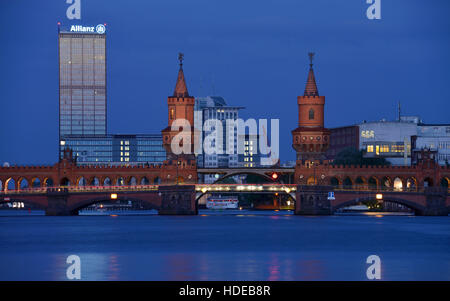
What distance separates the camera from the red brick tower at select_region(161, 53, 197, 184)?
178000mm

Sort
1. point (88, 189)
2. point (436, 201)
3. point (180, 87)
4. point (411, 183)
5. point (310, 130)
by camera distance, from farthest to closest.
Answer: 1. point (411, 183)
2. point (180, 87)
3. point (310, 130)
4. point (88, 189)
5. point (436, 201)

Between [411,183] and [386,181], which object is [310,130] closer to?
[386,181]

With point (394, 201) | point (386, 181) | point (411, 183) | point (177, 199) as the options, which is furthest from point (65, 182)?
point (411, 183)

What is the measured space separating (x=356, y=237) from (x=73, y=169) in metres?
80.3

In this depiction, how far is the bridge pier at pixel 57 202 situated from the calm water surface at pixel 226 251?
90.8ft

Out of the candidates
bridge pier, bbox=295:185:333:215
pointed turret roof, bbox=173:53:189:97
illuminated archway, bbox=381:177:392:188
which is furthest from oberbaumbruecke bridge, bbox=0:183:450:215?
Result: pointed turret roof, bbox=173:53:189:97

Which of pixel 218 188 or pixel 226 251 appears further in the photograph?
pixel 218 188

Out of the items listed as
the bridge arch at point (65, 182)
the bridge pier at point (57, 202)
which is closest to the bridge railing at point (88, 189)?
the bridge pier at point (57, 202)

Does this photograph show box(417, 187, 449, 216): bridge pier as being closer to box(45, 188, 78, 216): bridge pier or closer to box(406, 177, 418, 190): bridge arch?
box(406, 177, 418, 190): bridge arch

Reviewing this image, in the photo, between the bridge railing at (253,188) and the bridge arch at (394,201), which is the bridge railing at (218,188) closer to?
the bridge railing at (253,188)

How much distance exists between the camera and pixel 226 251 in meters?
89.8

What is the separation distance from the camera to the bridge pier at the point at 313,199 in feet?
543

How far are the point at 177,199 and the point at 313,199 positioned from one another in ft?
72.5

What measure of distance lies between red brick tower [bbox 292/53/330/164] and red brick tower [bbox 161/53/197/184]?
18122mm
